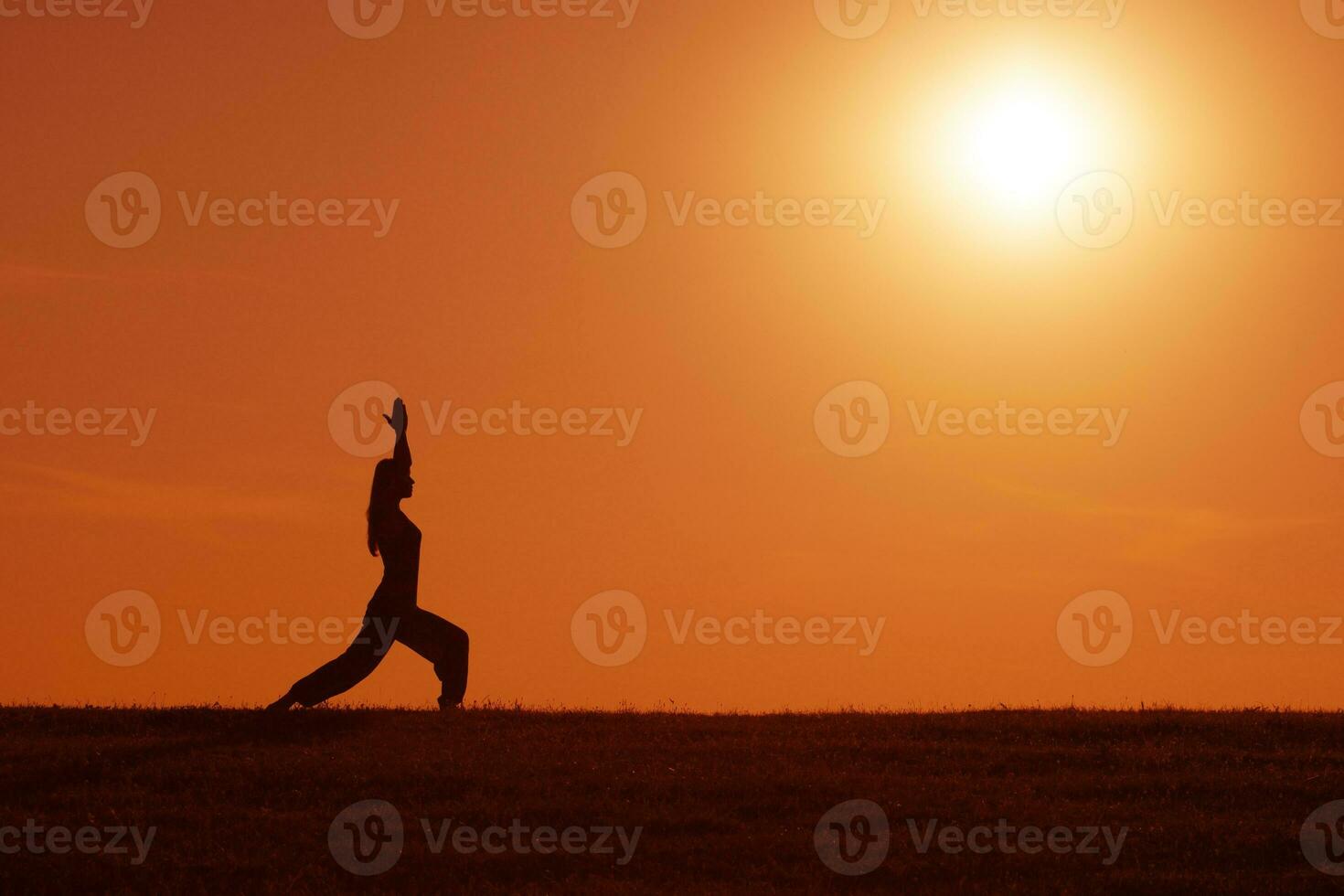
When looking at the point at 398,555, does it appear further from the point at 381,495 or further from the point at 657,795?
the point at 657,795

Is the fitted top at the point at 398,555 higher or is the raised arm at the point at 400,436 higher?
the raised arm at the point at 400,436

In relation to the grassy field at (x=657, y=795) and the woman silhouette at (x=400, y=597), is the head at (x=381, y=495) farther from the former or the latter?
the grassy field at (x=657, y=795)

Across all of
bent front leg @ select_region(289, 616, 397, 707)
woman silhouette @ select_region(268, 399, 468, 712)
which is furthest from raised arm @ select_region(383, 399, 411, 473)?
bent front leg @ select_region(289, 616, 397, 707)

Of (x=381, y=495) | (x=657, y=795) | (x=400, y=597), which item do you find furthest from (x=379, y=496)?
(x=657, y=795)

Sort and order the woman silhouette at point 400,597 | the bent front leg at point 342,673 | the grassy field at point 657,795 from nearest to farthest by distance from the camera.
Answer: the grassy field at point 657,795, the bent front leg at point 342,673, the woman silhouette at point 400,597

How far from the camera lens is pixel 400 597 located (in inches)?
965

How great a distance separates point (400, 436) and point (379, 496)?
3.05ft

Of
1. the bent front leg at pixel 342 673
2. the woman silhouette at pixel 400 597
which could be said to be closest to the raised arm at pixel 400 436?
the woman silhouette at pixel 400 597

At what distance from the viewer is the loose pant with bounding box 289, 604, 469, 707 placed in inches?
936

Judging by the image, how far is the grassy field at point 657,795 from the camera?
16.8 meters

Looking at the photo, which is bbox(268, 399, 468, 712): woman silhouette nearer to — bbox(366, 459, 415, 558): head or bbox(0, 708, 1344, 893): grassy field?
bbox(366, 459, 415, 558): head

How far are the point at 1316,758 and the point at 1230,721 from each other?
195 centimetres

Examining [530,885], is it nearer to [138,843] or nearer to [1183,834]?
[138,843]

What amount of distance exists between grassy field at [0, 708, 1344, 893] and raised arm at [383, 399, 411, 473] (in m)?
3.64
